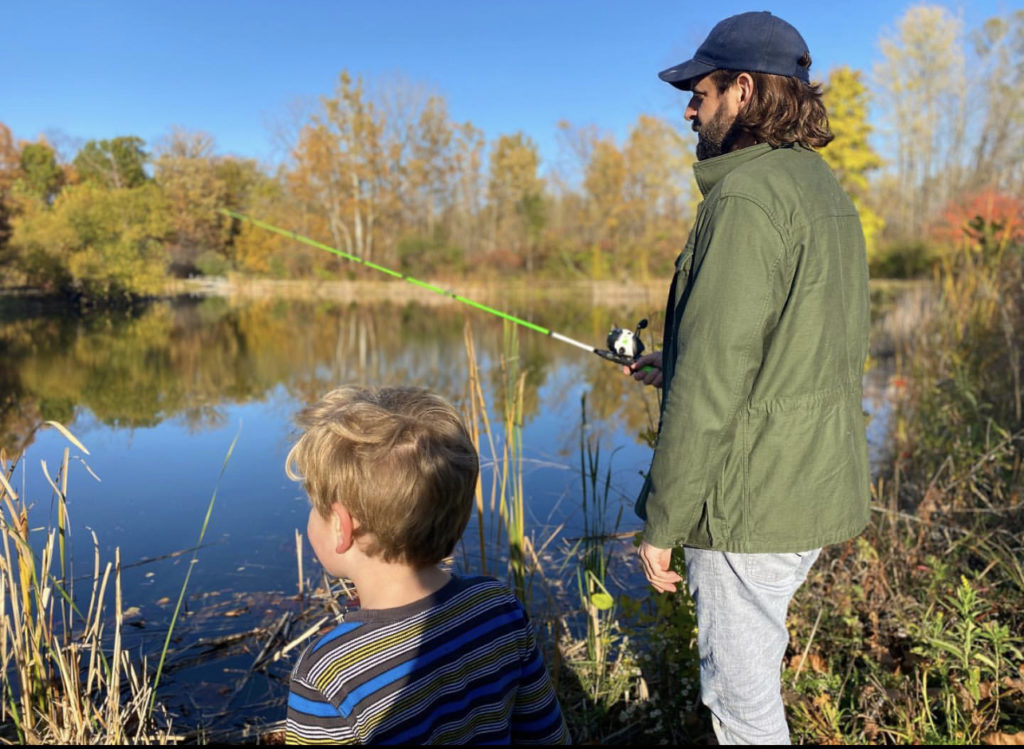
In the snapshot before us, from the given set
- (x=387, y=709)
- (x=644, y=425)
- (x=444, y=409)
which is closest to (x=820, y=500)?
(x=444, y=409)

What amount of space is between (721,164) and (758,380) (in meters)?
0.46

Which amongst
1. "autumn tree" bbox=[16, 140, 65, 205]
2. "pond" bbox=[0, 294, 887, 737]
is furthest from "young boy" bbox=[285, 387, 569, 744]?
"autumn tree" bbox=[16, 140, 65, 205]

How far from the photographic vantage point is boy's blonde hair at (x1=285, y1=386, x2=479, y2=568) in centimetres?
108

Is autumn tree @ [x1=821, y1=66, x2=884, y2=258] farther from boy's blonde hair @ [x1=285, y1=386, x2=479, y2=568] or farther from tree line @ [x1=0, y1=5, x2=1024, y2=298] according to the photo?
boy's blonde hair @ [x1=285, y1=386, x2=479, y2=568]

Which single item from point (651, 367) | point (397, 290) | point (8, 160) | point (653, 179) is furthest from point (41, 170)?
point (651, 367)

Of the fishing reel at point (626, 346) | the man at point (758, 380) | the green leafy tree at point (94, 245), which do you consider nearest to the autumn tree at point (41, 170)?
the green leafy tree at point (94, 245)

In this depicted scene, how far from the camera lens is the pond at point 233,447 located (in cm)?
335

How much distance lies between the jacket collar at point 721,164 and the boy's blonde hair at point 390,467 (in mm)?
823

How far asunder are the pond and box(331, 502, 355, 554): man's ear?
26 cm

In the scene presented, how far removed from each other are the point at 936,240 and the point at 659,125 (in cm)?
1266

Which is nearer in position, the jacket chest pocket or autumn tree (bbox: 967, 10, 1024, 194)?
the jacket chest pocket

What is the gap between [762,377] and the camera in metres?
1.43

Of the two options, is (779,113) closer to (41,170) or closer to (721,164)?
(721,164)

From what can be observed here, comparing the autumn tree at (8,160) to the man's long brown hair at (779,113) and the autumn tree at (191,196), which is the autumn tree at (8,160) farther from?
the man's long brown hair at (779,113)
